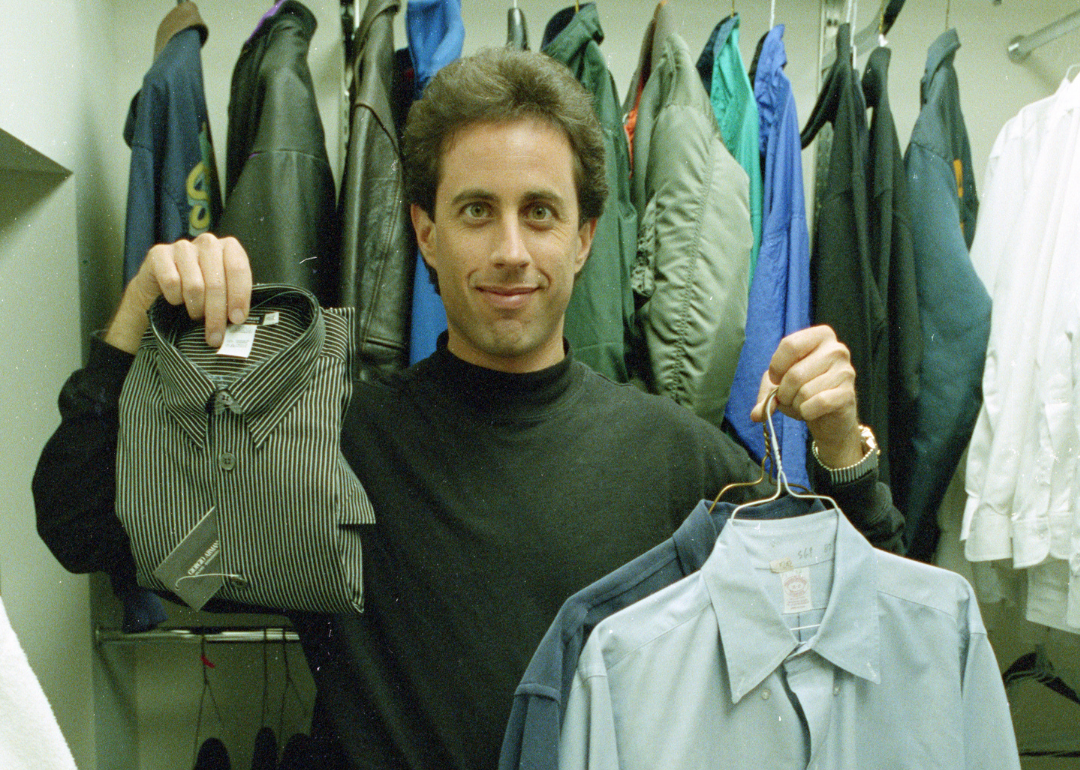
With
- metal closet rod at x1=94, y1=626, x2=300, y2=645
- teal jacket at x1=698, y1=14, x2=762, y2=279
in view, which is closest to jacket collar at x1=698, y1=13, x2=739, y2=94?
teal jacket at x1=698, y1=14, x2=762, y2=279

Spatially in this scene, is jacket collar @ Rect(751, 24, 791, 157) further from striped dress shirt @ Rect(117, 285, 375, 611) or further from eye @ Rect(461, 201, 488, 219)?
striped dress shirt @ Rect(117, 285, 375, 611)

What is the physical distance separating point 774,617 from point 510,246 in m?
0.45

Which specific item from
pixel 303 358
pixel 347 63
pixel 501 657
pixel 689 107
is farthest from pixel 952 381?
pixel 347 63

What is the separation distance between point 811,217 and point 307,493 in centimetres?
120

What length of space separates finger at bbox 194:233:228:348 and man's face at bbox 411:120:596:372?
24 centimetres

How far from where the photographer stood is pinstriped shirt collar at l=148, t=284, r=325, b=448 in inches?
26.0

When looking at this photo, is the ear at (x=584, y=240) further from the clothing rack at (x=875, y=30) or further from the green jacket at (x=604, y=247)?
the clothing rack at (x=875, y=30)

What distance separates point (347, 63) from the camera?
1.30 m

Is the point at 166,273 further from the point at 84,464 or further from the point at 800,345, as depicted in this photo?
the point at 800,345

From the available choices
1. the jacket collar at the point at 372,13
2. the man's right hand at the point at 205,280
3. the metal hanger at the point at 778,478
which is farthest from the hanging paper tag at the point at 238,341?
the jacket collar at the point at 372,13

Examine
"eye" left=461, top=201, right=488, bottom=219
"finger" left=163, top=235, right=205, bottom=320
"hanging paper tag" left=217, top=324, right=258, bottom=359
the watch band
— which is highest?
"eye" left=461, top=201, right=488, bottom=219

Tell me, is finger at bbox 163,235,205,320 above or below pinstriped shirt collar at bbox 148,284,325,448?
above

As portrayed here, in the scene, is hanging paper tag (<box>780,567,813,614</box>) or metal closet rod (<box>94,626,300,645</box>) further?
metal closet rod (<box>94,626,300,645</box>)

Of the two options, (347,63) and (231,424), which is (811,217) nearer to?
(347,63)
